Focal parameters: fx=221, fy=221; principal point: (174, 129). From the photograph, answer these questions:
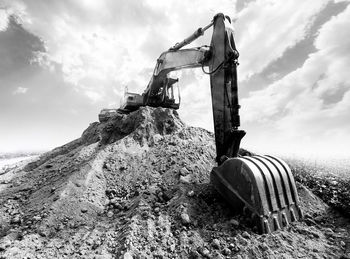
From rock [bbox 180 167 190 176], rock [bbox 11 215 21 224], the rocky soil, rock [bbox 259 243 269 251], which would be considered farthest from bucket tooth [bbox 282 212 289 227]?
rock [bbox 11 215 21 224]

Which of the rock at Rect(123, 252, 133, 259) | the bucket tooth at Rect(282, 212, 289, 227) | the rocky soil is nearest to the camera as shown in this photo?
the rock at Rect(123, 252, 133, 259)

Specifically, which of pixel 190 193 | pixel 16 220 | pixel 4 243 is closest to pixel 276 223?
pixel 190 193

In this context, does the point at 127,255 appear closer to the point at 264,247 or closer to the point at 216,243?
the point at 216,243

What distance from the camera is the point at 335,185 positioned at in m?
6.88

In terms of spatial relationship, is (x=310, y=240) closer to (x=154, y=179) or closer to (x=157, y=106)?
(x=154, y=179)

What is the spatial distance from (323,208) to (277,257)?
113 inches

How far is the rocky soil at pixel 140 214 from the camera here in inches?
142

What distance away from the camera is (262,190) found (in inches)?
160

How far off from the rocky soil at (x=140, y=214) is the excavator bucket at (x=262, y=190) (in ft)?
0.75

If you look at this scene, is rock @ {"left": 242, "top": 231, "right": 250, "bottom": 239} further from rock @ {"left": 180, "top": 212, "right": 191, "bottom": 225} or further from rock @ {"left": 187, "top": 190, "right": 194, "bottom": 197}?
rock @ {"left": 187, "top": 190, "right": 194, "bottom": 197}

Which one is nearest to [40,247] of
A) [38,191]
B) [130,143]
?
[38,191]

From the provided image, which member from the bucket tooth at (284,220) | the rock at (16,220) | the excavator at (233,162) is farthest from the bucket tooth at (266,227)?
the rock at (16,220)

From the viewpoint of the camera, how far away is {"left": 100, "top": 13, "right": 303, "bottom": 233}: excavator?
13.3ft

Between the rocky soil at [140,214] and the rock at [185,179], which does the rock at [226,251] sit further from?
the rock at [185,179]
